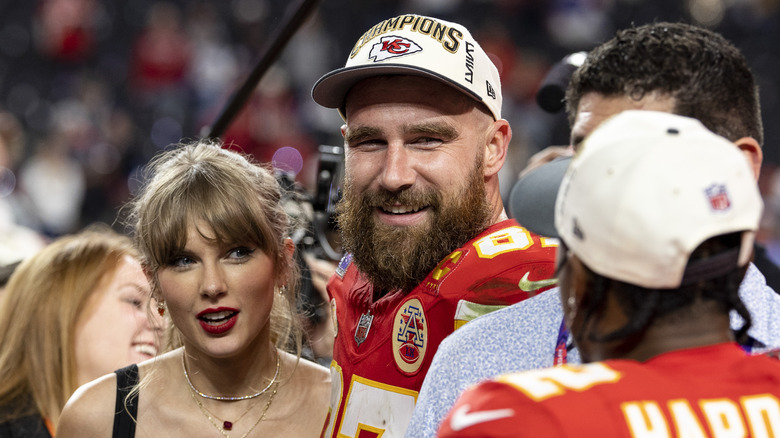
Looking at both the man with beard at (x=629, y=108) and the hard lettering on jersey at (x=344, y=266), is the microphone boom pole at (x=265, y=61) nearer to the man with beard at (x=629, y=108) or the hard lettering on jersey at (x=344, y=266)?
the hard lettering on jersey at (x=344, y=266)

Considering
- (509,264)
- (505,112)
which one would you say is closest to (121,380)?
(509,264)

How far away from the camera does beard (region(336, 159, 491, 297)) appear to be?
1.75 m

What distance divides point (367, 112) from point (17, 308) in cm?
155

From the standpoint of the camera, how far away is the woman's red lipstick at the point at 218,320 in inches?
82.5

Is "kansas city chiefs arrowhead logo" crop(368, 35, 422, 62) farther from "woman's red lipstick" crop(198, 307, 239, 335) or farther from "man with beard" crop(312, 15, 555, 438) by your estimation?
"woman's red lipstick" crop(198, 307, 239, 335)

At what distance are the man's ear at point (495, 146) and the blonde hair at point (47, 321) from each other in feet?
4.82

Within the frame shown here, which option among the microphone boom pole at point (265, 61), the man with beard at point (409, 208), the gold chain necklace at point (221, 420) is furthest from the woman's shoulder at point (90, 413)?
the microphone boom pole at point (265, 61)

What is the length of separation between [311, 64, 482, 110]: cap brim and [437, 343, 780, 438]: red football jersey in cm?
92

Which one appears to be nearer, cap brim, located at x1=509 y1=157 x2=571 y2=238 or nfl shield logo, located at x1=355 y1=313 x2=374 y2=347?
cap brim, located at x1=509 y1=157 x2=571 y2=238

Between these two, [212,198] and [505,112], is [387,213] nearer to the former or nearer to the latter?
[212,198]

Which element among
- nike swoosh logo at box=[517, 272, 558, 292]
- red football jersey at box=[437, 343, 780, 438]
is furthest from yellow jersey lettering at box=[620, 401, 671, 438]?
nike swoosh logo at box=[517, 272, 558, 292]

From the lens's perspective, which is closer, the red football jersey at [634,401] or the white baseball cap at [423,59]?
the red football jersey at [634,401]

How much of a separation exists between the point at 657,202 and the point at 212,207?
1.38m

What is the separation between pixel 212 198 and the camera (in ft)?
6.98
